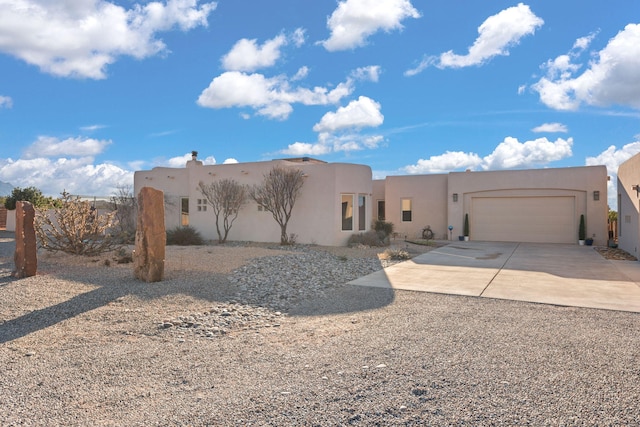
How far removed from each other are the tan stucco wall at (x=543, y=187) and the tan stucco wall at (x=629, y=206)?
1.08 metres

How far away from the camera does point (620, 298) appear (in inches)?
274

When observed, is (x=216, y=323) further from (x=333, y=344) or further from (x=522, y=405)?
(x=522, y=405)

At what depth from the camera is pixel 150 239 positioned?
8031 millimetres

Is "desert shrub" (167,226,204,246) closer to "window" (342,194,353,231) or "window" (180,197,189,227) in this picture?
"window" (180,197,189,227)

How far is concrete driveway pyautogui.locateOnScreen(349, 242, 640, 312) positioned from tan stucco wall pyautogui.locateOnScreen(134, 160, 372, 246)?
4.30m

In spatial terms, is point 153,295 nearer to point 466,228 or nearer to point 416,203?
point 466,228

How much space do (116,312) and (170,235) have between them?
10.8 metres

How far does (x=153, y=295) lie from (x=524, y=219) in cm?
1694

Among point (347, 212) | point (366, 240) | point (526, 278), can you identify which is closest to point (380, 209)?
point (347, 212)

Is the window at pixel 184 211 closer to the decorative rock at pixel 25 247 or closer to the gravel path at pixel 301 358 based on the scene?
the decorative rock at pixel 25 247

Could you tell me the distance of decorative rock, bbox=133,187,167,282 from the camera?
793 centimetres

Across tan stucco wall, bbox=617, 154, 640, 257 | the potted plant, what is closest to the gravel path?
tan stucco wall, bbox=617, 154, 640, 257

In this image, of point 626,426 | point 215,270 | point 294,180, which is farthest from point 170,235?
point 626,426

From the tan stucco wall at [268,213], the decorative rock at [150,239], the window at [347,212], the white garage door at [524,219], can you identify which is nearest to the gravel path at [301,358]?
the decorative rock at [150,239]
